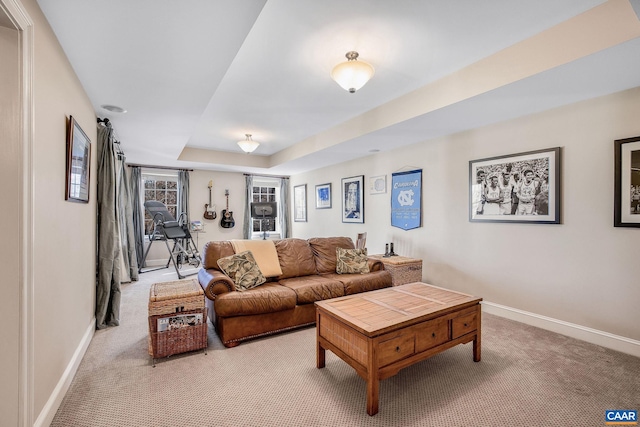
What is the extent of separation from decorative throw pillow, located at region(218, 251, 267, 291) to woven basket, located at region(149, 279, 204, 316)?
445 millimetres

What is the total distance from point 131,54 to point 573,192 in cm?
399

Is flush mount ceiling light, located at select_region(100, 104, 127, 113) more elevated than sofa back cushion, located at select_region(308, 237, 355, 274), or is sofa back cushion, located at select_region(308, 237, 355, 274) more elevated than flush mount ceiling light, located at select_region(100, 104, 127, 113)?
flush mount ceiling light, located at select_region(100, 104, 127, 113)

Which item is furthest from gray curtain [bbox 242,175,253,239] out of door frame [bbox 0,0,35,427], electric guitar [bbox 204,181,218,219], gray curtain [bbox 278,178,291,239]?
door frame [bbox 0,0,35,427]

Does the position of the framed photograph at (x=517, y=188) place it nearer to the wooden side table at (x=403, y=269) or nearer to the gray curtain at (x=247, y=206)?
the wooden side table at (x=403, y=269)

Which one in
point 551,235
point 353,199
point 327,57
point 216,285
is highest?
point 327,57

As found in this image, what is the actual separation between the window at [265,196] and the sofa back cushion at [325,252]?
389cm

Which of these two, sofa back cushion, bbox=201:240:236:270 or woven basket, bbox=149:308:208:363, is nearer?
woven basket, bbox=149:308:208:363

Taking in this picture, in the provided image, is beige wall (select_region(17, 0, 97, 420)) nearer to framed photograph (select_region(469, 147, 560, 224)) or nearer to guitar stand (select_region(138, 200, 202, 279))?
guitar stand (select_region(138, 200, 202, 279))

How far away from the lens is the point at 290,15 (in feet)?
6.39

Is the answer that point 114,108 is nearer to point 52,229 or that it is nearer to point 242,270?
point 52,229

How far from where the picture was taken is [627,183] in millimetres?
2422

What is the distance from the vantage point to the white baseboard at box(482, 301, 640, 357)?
2.41 metres

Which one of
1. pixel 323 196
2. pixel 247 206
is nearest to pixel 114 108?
pixel 323 196

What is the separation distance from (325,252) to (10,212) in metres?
2.98
